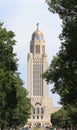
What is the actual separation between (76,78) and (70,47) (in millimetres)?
3490

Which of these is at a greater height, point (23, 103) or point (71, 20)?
point (23, 103)

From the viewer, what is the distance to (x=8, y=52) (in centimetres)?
6200

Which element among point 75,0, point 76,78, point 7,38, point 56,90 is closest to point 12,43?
point 7,38

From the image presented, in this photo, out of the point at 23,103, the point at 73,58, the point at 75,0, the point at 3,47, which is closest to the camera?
the point at 75,0

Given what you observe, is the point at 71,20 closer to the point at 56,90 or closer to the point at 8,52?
the point at 8,52

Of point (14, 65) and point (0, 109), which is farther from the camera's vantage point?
point (0, 109)

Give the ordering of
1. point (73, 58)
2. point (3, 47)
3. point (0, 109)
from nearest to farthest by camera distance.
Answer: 1. point (73, 58)
2. point (3, 47)
3. point (0, 109)

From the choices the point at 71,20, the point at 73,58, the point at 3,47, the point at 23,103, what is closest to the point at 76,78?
the point at 73,58

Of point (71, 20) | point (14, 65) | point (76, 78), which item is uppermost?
point (14, 65)

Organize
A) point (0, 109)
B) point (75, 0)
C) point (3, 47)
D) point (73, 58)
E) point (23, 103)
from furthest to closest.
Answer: point (23, 103)
point (0, 109)
point (3, 47)
point (73, 58)
point (75, 0)

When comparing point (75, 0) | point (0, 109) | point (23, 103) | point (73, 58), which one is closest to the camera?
point (75, 0)

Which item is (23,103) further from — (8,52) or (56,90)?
(8,52)

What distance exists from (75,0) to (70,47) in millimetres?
4098

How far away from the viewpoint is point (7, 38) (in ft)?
206
